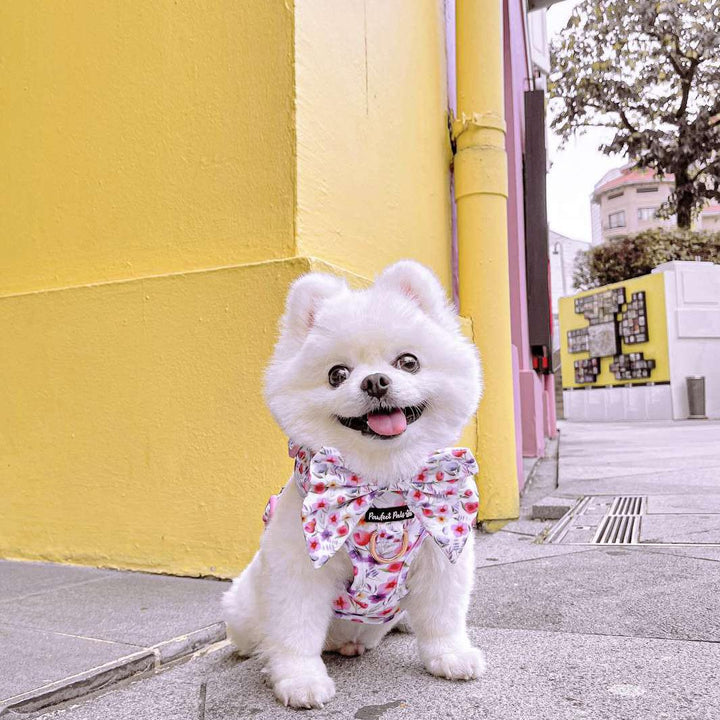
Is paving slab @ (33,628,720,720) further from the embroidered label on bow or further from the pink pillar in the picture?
the pink pillar

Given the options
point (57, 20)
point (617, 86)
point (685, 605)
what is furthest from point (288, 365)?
point (617, 86)

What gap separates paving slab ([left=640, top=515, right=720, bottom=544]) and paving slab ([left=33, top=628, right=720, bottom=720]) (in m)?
1.46

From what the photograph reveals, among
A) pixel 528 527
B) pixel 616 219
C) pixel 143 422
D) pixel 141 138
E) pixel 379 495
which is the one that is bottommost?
pixel 528 527

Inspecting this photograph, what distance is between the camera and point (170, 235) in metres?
2.73

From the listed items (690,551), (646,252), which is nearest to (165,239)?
(690,551)

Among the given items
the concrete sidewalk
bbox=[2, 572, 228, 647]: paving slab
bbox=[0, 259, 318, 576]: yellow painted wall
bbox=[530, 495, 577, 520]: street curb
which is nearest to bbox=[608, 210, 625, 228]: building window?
bbox=[530, 495, 577, 520]: street curb

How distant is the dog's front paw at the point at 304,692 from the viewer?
4.69 ft

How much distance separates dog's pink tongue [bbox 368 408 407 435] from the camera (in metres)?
1.43

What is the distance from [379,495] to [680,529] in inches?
Result: 93.2

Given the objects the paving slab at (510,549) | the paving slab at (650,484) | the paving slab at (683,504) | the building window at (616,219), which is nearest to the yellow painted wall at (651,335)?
the paving slab at (650,484)

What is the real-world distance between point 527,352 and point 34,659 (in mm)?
6606

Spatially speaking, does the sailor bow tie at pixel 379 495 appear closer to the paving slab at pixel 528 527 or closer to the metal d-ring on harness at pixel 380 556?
the metal d-ring on harness at pixel 380 556

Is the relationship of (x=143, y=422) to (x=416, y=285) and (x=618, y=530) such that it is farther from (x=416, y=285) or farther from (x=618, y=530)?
(x=618, y=530)

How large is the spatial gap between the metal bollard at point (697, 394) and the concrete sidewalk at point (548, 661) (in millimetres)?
14263
